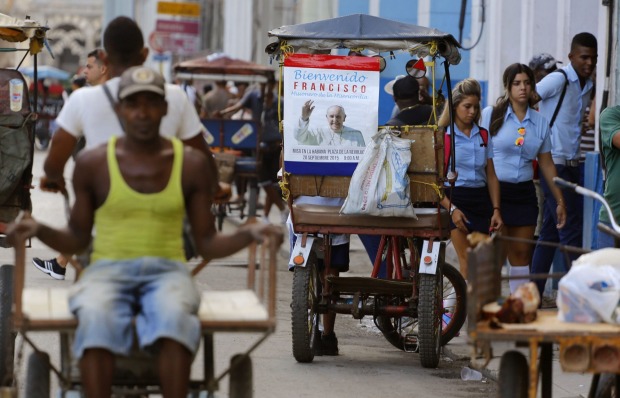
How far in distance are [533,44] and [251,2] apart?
80.7 feet

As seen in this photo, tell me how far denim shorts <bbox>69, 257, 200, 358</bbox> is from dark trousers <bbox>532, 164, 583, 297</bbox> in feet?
20.9

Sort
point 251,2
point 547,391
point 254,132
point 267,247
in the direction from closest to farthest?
point 267,247 → point 547,391 → point 254,132 → point 251,2

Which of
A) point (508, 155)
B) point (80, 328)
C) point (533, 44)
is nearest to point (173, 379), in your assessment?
point (80, 328)

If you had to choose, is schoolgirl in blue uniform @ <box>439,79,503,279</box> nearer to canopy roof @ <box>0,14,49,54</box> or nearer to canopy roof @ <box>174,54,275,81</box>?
canopy roof @ <box>0,14,49,54</box>

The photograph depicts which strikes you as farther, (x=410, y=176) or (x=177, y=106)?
(x=410, y=176)

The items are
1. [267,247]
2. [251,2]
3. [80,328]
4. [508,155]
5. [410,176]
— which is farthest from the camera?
[251,2]

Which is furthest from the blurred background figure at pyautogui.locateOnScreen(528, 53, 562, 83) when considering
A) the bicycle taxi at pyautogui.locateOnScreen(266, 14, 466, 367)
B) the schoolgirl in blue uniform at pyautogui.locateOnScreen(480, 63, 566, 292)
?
the bicycle taxi at pyautogui.locateOnScreen(266, 14, 466, 367)

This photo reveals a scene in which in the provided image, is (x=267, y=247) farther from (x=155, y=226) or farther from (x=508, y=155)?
(x=508, y=155)

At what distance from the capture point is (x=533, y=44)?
1644cm

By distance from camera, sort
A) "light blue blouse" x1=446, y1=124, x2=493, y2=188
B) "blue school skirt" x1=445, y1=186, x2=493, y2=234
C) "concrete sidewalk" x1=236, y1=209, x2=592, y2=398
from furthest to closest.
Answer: "blue school skirt" x1=445, y1=186, x2=493, y2=234
"light blue blouse" x1=446, y1=124, x2=493, y2=188
"concrete sidewalk" x1=236, y1=209, x2=592, y2=398

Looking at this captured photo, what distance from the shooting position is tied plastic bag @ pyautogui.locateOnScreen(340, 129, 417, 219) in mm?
9711

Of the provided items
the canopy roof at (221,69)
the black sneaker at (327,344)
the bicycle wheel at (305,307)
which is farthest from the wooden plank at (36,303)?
the canopy roof at (221,69)

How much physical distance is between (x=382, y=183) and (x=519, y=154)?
1.79 metres

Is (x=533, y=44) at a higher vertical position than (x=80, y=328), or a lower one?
higher
